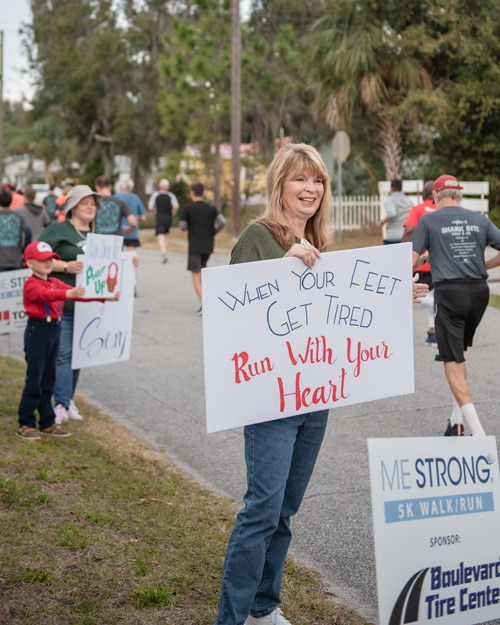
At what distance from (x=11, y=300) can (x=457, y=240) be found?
4.12m

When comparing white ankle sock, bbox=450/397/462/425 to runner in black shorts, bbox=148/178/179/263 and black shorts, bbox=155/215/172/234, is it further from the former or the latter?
black shorts, bbox=155/215/172/234

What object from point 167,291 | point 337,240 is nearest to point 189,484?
point 167,291

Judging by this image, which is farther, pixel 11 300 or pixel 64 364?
pixel 11 300

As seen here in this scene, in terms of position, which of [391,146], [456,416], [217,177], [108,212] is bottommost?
[456,416]

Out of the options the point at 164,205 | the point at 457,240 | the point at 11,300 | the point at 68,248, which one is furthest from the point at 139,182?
the point at 457,240

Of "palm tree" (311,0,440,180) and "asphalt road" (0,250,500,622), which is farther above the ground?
"palm tree" (311,0,440,180)

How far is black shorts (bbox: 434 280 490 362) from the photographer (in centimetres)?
614

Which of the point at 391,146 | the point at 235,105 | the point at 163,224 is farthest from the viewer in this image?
the point at 235,105

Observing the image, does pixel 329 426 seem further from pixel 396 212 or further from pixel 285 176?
pixel 396 212

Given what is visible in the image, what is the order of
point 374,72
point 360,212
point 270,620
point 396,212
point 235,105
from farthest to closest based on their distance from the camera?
1. point 360,212
2. point 235,105
3. point 374,72
4. point 396,212
5. point 270,620

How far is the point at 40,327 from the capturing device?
6324 millimetres

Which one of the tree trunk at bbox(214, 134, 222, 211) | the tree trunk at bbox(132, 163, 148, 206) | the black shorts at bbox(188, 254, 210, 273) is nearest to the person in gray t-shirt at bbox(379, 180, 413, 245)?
the black shorts at bbox(188, 254, 210, 273)

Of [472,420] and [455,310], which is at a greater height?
[455,310]

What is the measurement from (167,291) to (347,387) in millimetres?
12810
